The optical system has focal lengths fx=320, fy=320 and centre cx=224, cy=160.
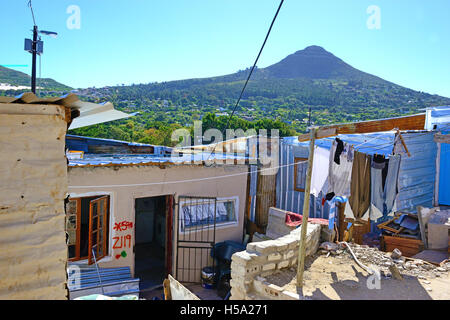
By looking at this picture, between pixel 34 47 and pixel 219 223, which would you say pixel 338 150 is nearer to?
pixel 219 223

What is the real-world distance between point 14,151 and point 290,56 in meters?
127

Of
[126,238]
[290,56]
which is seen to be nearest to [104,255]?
[126,238]

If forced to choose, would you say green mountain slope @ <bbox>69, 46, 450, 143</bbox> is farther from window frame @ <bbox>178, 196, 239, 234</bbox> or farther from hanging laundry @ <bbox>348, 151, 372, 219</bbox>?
hanging laundry @ <bbox>348, 151, 372, 219</bbox>

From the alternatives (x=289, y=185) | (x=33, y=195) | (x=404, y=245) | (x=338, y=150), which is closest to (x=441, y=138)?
(x=404, y=245)

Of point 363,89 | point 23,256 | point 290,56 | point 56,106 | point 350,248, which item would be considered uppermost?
point 290,56

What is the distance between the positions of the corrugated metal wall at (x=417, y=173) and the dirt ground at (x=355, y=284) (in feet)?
11.7

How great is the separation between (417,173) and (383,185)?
2.97 m

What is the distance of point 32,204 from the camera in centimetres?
259

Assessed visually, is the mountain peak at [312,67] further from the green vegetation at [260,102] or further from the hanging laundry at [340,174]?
the hanging laundry at [340,174]

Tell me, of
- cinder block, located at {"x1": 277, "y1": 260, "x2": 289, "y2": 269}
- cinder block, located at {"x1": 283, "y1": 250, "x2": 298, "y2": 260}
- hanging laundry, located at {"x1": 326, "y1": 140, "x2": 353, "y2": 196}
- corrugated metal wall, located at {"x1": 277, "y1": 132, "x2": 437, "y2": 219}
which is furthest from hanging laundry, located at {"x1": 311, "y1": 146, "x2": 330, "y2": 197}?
corrugated metal wall, located at {"x1": 277, "y1": 132, "x2": 437, "y2": 219}

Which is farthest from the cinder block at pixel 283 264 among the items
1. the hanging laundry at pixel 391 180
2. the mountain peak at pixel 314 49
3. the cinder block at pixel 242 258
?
the mountain peak at pixel 314 49

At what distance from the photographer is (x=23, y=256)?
8.37ft
